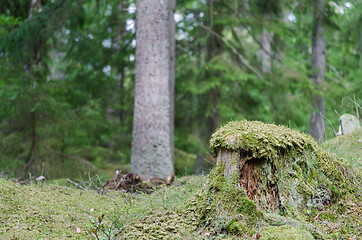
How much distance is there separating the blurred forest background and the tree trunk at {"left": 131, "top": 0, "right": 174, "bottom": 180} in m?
1.64

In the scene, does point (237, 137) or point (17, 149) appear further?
point (17, 149)

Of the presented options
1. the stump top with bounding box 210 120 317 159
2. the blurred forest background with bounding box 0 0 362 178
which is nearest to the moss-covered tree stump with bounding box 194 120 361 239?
the stump top with bounding box 210 120 317 159

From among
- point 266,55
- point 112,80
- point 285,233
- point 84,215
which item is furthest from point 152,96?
point 266,55

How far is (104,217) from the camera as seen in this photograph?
3352 mm

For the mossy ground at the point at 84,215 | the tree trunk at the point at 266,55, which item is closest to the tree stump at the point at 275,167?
the mossy ground at the point at 84,215

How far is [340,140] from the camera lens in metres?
4.98

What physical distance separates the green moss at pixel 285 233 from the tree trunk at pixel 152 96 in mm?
4558

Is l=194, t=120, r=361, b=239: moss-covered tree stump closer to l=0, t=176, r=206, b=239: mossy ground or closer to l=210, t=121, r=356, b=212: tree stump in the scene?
l=210, t=121, r=356, b=212: tree stump

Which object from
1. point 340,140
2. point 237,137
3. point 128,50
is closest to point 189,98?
point 128,50

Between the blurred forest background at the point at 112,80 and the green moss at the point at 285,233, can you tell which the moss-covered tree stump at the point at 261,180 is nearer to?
the green moss at the point at 285,233

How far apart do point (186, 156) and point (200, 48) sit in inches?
168

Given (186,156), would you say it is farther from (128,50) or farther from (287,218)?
(287,218)

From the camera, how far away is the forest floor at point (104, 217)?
287cm

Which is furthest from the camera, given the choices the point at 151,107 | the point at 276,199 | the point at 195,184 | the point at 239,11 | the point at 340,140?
the point at 239,11
